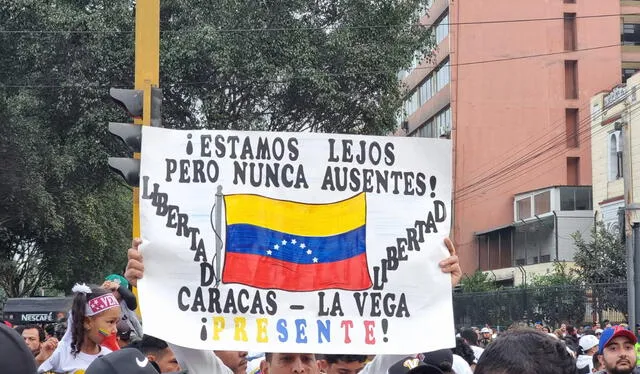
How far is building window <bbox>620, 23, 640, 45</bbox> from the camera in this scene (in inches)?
1997

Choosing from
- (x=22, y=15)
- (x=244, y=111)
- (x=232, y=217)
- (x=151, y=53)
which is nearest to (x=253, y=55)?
(x=244, y=111)

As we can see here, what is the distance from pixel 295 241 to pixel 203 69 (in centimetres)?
1686

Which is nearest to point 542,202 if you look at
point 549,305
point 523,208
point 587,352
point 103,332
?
point 523,208

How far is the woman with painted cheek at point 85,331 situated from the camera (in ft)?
19.2

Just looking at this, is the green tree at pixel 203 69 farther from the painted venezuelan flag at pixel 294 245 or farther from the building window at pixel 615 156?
the painted venezuelan flag at pixel 294 245

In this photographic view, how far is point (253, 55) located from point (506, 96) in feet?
105

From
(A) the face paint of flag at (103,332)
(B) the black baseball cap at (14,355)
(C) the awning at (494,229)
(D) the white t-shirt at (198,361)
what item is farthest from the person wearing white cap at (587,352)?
(C) the awning at (494,229)

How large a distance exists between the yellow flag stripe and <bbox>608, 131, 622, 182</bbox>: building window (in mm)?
Answer: 30871

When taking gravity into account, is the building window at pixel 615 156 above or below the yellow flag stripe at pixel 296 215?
above

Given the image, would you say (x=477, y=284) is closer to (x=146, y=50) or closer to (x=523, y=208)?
(x=523, y=208)

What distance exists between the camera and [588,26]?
163 ft

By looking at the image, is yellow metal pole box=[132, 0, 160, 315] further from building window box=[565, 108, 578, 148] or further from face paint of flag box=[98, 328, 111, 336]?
building window box=[565, 108, 578, 148]

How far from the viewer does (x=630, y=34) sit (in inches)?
2003

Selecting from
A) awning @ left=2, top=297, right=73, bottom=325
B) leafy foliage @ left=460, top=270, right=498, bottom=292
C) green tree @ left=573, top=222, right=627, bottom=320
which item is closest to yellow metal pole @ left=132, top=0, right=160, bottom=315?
green tree @ left=573, top=222, right=627, bottom=320
